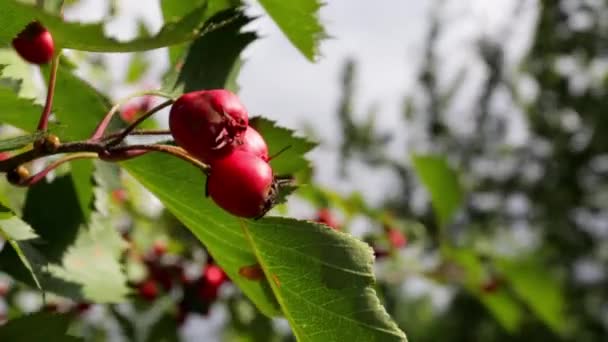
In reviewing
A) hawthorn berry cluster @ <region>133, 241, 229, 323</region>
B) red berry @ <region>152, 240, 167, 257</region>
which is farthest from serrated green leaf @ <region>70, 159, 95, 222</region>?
red berry @ <region>152, 240, 167, 257</region>

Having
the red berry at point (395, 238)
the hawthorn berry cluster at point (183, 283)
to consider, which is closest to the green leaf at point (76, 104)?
the hawthorn berry cluster at point (183, 283)

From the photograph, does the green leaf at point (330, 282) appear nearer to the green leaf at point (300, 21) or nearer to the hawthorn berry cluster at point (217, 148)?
the hawthorn berry cluster at point (217, 148)

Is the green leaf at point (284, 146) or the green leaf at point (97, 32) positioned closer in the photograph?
the green leaf at point (97, 32)

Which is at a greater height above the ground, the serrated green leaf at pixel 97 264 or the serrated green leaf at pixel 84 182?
the serrated green leaf at pixel 84 182

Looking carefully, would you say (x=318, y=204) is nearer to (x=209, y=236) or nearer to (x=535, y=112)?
(x=209, y=236)

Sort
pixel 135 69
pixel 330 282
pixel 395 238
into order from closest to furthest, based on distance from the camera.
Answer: pixel 330 282
pixel 395 238
pixel 135 69

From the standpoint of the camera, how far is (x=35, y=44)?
34.9 inches

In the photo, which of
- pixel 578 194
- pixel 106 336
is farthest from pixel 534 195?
pixel 106 336

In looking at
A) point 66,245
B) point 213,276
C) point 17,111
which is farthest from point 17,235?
point 213,276

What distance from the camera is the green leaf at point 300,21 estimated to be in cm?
97

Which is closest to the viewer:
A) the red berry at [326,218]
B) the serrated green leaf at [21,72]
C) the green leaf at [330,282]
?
the green leaf at [330,282]

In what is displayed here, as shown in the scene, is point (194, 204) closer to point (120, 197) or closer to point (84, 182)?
point (84, 182)

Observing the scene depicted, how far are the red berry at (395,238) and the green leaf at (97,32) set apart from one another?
6.08ft

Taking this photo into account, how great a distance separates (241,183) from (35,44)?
29 centimetres
